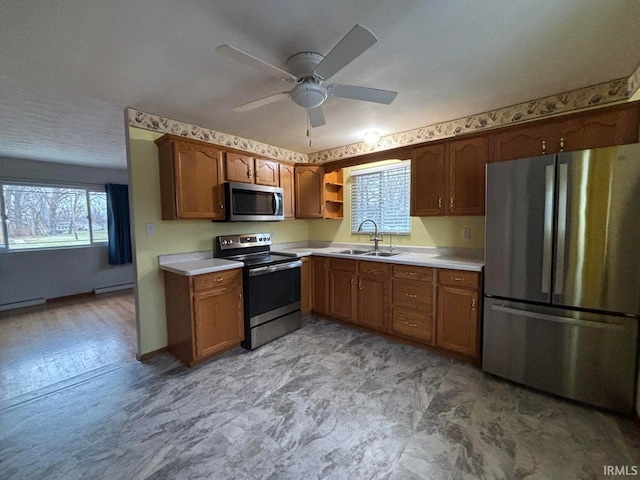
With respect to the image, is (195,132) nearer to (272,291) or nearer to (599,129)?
(272,291)

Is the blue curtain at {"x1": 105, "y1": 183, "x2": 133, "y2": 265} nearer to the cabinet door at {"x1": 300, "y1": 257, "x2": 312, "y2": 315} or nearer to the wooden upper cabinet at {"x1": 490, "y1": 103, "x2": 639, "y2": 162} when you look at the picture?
the cabinet door at {"x1": 300, "y1": 257, "x2": 312, "y2": 315}

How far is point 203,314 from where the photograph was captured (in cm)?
259

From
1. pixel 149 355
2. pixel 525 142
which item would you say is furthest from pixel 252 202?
pixel 525 142

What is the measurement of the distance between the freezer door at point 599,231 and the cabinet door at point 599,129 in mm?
429

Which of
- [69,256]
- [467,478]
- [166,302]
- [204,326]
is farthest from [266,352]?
[69,256]

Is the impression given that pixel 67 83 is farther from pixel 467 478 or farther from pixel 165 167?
pixel 467 478

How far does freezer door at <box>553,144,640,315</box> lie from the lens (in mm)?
1777

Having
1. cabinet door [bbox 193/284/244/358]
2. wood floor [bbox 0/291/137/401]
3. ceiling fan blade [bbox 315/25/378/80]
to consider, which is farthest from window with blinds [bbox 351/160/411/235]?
wood floor [bbox 0/291/137/401]

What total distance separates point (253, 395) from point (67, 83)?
2.82 meters

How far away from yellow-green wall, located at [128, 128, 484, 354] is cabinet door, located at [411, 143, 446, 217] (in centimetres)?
33

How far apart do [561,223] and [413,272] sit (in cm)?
126

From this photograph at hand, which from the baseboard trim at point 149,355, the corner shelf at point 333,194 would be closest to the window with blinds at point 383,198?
the corner shelf at point 333,194

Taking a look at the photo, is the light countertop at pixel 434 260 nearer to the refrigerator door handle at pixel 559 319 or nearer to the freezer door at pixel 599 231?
the refrigerator door handle at pixel 559 319

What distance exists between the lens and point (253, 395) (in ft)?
7.11
